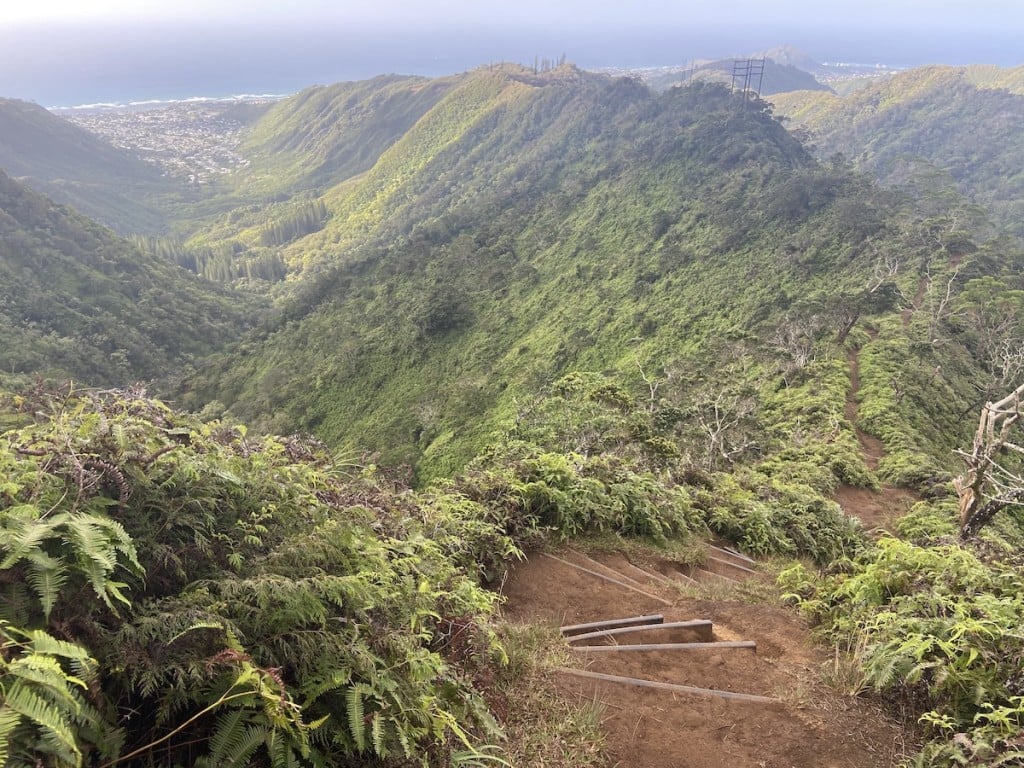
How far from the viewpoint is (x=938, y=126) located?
123000mm

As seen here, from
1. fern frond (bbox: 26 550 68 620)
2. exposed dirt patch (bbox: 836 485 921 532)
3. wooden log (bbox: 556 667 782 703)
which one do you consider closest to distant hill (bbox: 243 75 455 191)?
exposed dirt patch (bbox: 836 485 921 532)

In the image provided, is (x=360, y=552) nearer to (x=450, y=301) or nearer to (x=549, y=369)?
(x=549, y=369)

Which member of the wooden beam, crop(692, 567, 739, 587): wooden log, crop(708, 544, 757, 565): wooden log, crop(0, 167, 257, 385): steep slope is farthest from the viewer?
crop(0, 167, 257, 385): steep slope

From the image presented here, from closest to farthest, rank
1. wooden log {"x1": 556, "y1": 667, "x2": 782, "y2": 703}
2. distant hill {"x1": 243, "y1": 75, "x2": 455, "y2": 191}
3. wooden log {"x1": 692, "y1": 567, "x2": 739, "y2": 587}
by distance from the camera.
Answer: wooden log {"x1": 556, "y1": 667, "x2": 782, "y2": 703} → wooden log {"x1": 692, "y1": 567, "x2": 739, "y2": 587} → distant hill {"x1": 243, "y1": 75, "x2": 455, "y2": 191}

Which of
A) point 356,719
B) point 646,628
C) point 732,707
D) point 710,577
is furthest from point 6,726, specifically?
point 710,577

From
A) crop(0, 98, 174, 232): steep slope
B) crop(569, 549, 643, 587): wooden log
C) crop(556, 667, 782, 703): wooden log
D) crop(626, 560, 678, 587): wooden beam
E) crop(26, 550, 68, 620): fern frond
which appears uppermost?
crop(0, 98, 174, 232): steep slope

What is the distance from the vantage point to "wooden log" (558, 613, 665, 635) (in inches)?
220

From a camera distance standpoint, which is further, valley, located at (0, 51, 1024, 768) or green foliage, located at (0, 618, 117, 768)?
valley, located at (0, 51, 1024, 768)

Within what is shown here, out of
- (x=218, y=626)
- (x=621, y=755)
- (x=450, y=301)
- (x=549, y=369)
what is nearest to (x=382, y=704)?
(x=218, y=626)

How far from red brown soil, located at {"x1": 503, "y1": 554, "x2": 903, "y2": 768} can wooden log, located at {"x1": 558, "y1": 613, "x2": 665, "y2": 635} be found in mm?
154

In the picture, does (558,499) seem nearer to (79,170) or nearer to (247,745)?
(247,745)

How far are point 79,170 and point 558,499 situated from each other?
661ft

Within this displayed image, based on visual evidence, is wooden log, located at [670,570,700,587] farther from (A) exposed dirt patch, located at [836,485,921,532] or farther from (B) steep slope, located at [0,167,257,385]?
(B) steep slope, located at [0,167,257,385]

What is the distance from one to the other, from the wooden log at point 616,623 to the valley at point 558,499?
0.19 m
